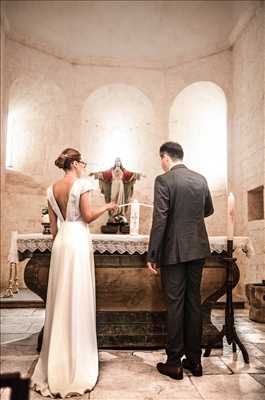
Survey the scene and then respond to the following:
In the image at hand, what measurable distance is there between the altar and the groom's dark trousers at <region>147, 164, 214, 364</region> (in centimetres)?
94

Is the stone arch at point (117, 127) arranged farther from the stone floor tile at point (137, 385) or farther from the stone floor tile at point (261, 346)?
the stone floor tile at point (137, 385)

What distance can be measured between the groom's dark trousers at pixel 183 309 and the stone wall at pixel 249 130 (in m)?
4.07

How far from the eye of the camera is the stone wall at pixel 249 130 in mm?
7695

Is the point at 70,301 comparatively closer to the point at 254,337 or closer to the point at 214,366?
the point at 214,366

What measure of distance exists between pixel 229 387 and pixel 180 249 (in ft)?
3.84

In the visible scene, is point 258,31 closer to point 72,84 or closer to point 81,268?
point 72,84

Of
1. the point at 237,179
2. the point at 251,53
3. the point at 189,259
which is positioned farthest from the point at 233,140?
the point at 189,259

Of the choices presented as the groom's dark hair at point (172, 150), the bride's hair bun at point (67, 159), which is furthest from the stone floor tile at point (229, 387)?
the bride's hair bun at point (67, 159)

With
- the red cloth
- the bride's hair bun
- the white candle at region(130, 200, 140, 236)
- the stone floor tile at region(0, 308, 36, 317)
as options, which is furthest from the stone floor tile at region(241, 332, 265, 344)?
the red cloth

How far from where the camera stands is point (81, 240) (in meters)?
3.55

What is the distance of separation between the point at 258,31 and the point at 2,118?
550cm

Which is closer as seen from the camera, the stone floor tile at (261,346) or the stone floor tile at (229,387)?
the stone floor tile at (229,387)

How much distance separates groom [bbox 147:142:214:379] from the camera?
11.8 feet

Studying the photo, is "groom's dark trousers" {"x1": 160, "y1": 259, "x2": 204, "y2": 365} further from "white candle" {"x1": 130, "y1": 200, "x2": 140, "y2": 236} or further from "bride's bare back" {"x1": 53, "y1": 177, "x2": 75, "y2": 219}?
"white candle" {"x1": 130, "y1": 200, "x2": 140, "y2": 236}
